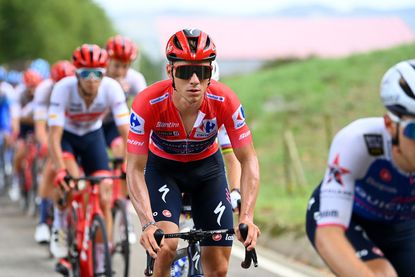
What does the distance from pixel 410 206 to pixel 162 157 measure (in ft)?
7.07

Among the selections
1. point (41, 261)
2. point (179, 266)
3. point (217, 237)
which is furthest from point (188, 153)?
point (41, 261)

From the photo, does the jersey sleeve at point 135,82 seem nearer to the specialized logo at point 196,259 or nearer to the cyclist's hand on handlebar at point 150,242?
the specialized logo at point 196,259

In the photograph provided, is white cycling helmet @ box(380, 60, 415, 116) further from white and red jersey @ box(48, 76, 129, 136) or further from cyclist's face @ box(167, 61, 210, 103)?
white and red jersey @ box(48, 76, 129, 136)

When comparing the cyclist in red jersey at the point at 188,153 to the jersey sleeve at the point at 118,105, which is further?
the jersey sleeve at the point at 118,105

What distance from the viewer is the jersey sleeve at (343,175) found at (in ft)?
15.6

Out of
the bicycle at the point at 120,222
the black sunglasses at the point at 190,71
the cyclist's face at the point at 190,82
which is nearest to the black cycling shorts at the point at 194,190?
the cyclist's face at the point at 190,82

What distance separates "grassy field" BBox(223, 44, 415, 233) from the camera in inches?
604

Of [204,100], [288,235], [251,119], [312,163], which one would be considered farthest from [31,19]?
[204,100]

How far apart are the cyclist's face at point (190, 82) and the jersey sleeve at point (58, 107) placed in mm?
3177

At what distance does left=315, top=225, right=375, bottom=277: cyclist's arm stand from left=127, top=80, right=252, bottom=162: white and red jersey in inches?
62.5

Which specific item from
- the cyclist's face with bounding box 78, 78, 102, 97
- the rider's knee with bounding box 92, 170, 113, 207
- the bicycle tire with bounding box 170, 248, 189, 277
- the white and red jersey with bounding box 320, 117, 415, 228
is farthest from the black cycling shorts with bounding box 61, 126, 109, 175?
the white and red jersey with bounding box 320, 117, 415, 228

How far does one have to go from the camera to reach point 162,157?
6.75 meters

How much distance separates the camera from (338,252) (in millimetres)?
4641

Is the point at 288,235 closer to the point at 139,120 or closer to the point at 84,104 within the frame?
the point at 84,104
